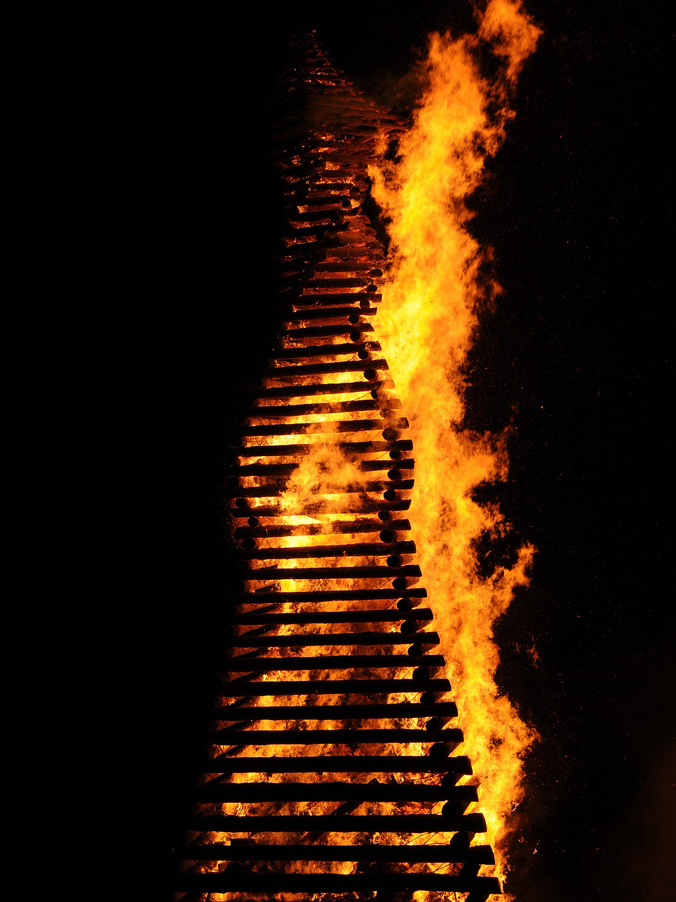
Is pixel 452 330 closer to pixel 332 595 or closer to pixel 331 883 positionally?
pixel 332 595

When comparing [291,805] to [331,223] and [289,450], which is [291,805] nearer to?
[289,450]

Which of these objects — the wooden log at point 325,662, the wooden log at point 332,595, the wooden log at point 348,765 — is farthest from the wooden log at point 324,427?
the wooden log at point 348,765

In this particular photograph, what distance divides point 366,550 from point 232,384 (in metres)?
1.83

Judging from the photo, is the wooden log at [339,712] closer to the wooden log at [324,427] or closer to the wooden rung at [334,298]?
the wooden log at [324,427]

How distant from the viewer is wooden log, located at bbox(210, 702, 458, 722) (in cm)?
258

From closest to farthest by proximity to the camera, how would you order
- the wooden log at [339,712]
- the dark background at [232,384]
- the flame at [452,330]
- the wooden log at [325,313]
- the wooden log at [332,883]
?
the wooden log at [332,883]
the wooden log at [339,712]
the wooden log at [325,313]
the dark background at [232,384]
the flame at [452,330]

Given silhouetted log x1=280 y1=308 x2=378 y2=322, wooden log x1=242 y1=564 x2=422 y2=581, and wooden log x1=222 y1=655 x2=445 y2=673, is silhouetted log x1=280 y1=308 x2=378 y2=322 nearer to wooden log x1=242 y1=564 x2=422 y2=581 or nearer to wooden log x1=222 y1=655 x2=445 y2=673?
wooden log x1=242 y1=564 x2=422 y2=581

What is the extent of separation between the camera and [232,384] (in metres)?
3.85

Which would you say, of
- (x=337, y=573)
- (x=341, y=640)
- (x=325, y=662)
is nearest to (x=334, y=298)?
(x=337, y=573)

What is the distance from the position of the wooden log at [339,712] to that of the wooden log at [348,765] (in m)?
0.20

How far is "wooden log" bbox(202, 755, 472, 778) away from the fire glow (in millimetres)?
11

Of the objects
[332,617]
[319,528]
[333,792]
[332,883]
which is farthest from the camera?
[319,528]

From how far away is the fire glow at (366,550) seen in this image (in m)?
2.49

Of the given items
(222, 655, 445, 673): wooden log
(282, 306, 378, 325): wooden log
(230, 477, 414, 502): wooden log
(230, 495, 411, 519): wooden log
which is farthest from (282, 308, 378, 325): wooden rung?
(222, 655, 445, 673): wooden log
